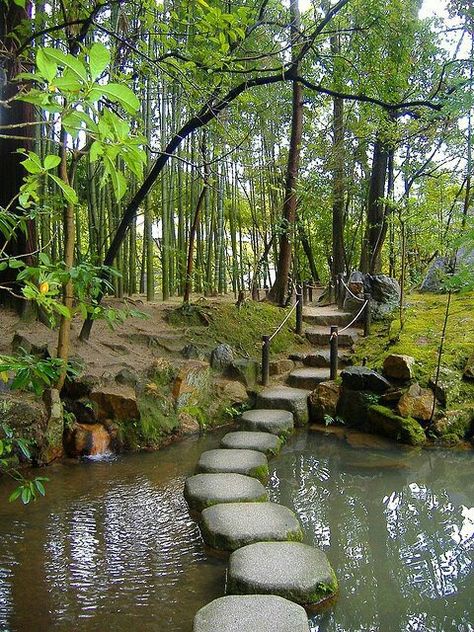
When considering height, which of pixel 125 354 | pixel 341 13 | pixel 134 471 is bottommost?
pixel 134 471

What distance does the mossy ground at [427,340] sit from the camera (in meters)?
5.64

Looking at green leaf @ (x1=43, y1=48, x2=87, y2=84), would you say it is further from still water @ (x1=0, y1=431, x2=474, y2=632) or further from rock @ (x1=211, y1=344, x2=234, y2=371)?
rock @ (x1=211, y1=344, x2=234, y2=371)

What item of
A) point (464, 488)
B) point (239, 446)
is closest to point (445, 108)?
point (464, 488)

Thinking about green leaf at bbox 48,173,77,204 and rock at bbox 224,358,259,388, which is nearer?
green leaf at bbox 48,173,77,204

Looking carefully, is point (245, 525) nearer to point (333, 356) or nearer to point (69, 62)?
point (69, 62)

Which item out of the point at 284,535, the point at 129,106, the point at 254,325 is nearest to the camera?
the point at 129,106

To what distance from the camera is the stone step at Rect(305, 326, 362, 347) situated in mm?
7121

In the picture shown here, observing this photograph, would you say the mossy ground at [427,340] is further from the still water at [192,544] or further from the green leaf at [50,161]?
the green leaf at [50,161]

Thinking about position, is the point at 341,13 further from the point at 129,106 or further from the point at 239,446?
the point at 129,106

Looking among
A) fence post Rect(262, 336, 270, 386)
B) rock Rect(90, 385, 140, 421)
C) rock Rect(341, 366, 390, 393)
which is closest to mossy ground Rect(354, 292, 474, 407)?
rock Rect(341, 366, 390, 393)

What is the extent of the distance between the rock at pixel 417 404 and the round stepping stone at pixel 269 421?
114 centimetres

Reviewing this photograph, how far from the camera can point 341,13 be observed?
246 inches

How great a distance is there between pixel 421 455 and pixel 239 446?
1.68 meters

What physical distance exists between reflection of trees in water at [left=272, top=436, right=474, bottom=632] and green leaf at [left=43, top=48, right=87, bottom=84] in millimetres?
2285
